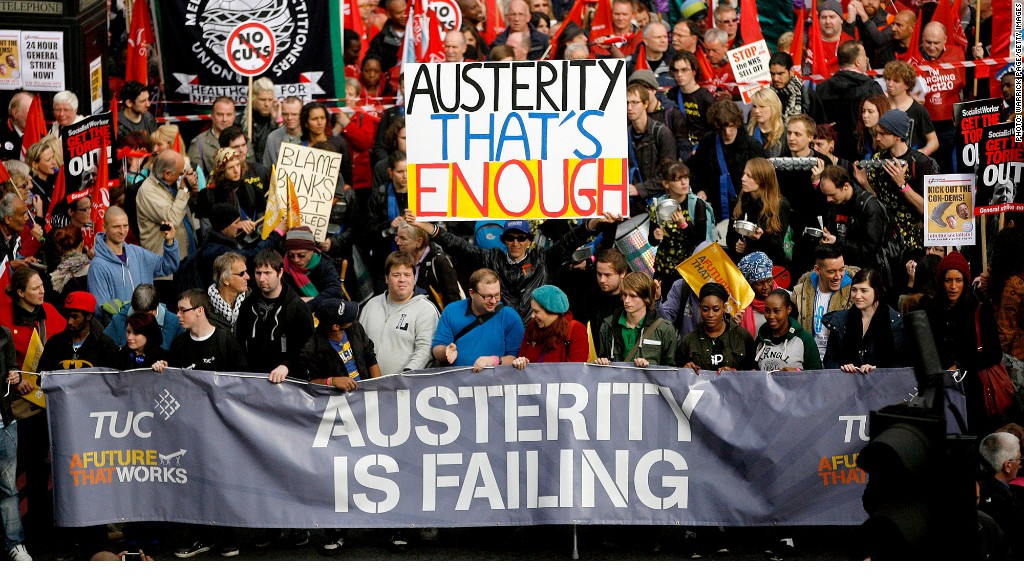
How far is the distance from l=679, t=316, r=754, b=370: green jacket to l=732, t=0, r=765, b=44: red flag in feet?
21.8


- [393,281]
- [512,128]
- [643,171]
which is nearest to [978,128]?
[643,171]

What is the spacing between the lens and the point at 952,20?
1630 centimetres

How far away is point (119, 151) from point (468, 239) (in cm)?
355

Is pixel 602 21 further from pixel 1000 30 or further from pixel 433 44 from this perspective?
pixel 1000 30

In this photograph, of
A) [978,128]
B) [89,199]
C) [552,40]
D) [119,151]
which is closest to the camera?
[978,128]

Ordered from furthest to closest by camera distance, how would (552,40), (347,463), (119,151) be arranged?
(552,40) → (119,151) → (347,463)

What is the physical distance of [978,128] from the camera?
12.8 meters

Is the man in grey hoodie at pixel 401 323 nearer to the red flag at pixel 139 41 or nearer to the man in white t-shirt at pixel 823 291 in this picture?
the man in white t-shirt at pixel 823 291

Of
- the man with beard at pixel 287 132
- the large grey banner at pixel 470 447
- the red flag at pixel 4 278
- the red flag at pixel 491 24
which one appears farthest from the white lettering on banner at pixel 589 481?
the red flag at pixel 491 24

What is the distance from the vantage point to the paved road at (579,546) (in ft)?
34.7

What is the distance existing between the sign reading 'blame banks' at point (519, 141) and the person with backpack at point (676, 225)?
0.85 metres

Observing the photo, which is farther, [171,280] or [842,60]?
[842,60]

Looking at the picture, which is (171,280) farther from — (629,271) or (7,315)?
(629,271)

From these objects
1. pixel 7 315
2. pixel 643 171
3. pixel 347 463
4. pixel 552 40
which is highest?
pixel 552 40
